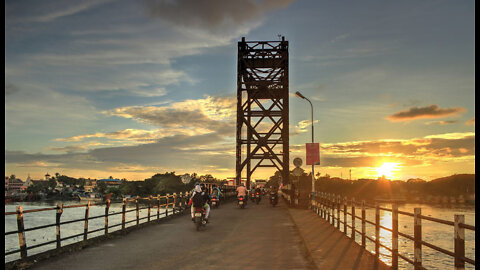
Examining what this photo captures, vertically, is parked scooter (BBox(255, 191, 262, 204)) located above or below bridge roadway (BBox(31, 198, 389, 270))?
below

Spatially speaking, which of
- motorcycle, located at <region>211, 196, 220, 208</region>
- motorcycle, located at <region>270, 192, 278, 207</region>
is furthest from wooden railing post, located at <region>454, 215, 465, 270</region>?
motorcycle, located at <region>270, 192, 278, 207</region>

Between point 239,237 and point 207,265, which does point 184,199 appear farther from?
point 207,265

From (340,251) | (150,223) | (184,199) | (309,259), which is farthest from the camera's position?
(184,199)

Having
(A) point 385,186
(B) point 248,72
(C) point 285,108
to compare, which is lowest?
(A) point 385,186

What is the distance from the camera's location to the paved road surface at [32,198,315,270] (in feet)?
30.1

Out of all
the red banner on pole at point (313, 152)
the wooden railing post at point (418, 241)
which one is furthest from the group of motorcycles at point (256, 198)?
the wooden railing post at point (418, 241)

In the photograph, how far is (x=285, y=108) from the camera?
49594mm

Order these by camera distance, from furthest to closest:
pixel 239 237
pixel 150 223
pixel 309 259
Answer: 1. pixel 150 223
2. pixel 239 237
3. pixel 309 259

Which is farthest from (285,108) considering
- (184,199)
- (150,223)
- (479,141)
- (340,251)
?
(479,141)

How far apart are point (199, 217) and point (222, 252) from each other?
216 inches

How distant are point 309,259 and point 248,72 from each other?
41464 mm

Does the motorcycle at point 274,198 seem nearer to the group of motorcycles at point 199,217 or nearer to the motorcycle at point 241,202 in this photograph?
the motorcycle at point 241,202

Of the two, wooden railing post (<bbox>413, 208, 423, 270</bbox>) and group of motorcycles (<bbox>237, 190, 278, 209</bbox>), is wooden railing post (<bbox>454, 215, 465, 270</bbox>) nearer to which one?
wooden railing post (<bbox>413, 208, 423, 270</bbox>)

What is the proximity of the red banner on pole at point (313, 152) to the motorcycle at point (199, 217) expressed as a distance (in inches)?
530
